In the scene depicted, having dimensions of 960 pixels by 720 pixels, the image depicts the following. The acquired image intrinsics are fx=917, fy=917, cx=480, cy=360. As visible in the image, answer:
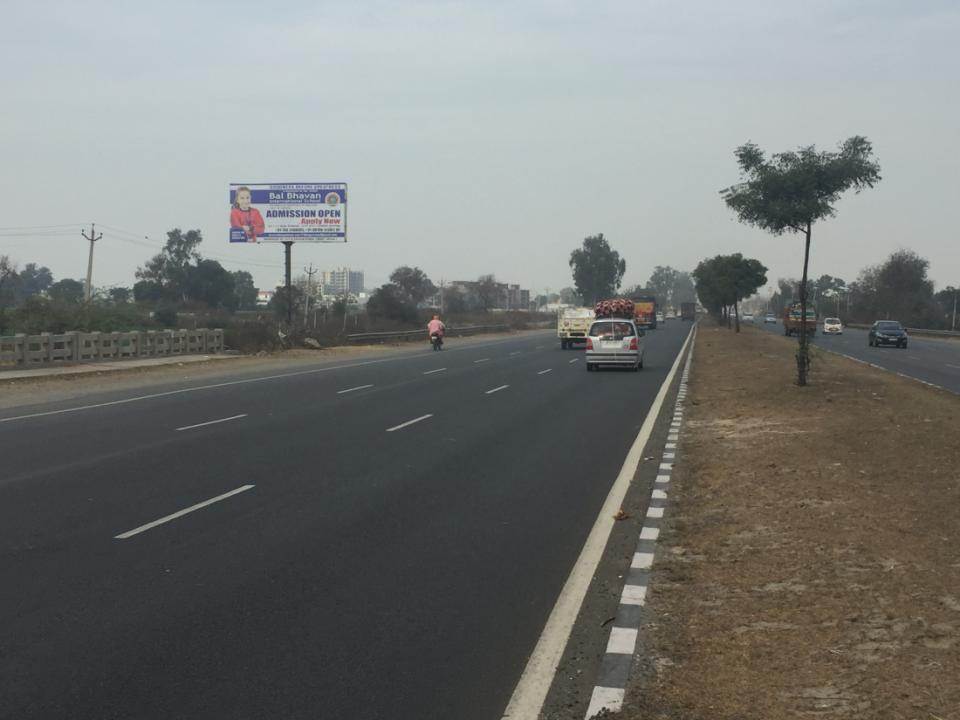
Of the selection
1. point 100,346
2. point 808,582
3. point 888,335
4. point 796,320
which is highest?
point 796,320

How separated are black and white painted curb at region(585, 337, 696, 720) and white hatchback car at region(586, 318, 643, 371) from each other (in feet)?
67.3

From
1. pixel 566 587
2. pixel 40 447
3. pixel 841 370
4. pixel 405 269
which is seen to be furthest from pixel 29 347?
pixel 405 269

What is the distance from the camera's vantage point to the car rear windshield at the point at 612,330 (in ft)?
102

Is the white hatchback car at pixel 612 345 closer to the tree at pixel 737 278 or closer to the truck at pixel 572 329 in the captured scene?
the truck at pixel 572 329

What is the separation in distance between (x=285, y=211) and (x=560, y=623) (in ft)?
161

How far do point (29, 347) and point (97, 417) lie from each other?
592 inches

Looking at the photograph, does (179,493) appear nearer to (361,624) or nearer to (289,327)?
(361,624)

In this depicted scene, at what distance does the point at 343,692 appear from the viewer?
475 cm

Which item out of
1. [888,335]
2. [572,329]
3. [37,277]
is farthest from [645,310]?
[37,277]

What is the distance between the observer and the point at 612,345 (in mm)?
30812

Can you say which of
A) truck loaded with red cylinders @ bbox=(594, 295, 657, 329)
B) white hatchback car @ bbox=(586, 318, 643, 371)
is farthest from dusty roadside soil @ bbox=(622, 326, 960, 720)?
truck loaded with red cylinders @ bbox=(594, 295, 657, 329)

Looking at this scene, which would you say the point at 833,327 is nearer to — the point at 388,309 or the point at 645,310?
the point at 645,310

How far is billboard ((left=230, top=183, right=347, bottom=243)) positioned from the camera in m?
52.3

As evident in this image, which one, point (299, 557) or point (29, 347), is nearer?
point (299, 557)
